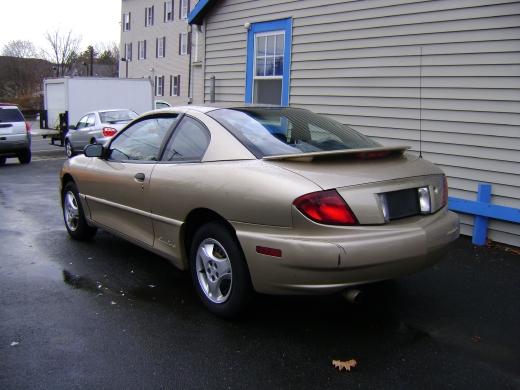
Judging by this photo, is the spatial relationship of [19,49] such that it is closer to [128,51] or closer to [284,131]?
[128,51]

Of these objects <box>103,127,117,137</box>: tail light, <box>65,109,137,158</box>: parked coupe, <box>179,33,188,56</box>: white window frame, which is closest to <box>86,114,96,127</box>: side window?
<box>65,109,137,158</box>: parked coupe

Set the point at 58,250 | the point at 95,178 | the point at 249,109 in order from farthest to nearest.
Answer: the point at 58,250 → the point at 95,178 → the point at 249,109

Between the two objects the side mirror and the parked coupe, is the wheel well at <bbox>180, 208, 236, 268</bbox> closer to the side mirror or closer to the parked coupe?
the side mirror

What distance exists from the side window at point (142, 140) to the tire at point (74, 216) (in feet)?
3.10

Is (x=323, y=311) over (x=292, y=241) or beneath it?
beneath

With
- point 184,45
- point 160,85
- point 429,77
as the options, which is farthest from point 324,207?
point 160,85

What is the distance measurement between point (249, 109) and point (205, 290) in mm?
1506

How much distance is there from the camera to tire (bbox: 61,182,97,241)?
584 cm

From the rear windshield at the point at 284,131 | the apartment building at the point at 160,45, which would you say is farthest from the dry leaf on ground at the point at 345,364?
the apartment building at the point at 160,45

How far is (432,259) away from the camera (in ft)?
11.9

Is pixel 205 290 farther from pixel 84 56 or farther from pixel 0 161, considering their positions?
pixel 84 56

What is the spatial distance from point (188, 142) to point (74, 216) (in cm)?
239

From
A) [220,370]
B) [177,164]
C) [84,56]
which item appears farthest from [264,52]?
[84,56]

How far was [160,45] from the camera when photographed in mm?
44062
